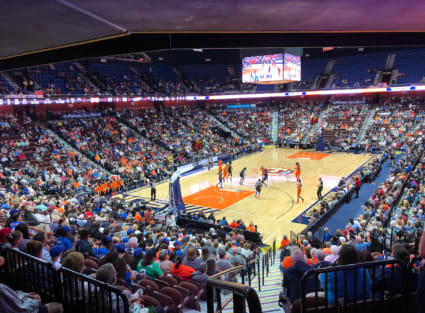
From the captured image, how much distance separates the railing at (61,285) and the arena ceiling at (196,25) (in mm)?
2440

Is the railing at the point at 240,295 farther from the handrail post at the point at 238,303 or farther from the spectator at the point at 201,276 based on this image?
the spectator at the point at 201,276

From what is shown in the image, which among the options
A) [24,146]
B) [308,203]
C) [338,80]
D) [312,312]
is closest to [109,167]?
[24,146]

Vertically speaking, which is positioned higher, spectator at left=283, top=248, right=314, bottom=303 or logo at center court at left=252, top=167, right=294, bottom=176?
spectator at left=283, top=248, right=314, bottom=303

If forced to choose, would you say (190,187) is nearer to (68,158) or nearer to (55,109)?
(68,158)

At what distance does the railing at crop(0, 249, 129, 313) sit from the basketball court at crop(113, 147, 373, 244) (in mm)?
10078

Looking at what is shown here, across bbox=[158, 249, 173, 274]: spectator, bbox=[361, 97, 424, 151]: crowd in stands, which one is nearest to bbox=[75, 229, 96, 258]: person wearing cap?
bbox=[158, 249, 173, 274]: spectator

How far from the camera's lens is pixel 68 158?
23.1 m

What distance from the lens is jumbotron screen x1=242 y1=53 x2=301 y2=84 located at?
26.1m

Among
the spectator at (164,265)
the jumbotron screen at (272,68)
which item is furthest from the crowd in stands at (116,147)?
the spectator at (164,265)

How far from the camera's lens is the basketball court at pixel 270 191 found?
15.5 metres

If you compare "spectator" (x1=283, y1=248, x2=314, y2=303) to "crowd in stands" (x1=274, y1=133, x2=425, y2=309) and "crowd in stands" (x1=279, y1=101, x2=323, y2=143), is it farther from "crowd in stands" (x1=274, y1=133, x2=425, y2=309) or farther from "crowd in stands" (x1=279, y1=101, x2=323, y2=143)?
"crowd in stands" (x1=279, y1=101, x2=323, y2=143)

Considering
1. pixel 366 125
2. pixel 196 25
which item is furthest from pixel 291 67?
pixel 196 25

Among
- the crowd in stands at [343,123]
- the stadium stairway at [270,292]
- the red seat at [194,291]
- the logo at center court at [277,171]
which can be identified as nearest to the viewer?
the red seat at [194,291]

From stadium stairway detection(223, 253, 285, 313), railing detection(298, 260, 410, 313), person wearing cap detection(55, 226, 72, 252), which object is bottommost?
stadium stairway detection(223, 253, 285, 313)
